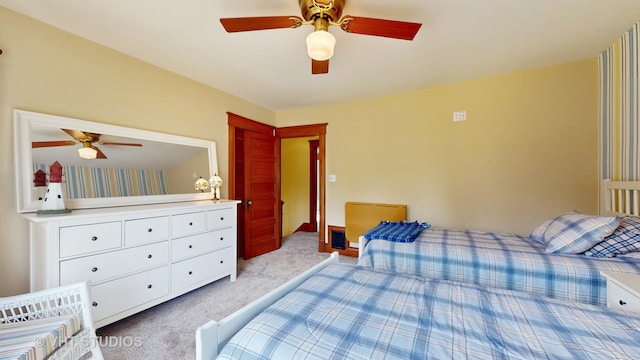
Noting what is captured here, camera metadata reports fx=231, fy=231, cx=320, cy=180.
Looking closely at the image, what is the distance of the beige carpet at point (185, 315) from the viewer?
1.66 m

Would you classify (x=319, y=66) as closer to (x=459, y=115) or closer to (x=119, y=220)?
(x=119, y=220)

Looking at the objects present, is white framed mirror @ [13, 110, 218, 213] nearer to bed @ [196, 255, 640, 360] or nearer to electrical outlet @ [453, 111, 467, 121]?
bed @ [196, 255, 640, 360]

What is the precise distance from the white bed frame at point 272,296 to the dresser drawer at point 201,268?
1.53m

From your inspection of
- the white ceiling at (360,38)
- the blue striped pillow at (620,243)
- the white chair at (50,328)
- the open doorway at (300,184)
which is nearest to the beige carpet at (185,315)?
the white chair at (50,328)

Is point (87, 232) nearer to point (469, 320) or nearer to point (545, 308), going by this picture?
point (469, 320)

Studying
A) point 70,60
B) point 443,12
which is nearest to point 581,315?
point 443,12

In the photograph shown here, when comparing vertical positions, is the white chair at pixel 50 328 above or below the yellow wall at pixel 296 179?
below

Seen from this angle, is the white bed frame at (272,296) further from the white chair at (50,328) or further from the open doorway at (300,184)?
the open doorway at (300,184)

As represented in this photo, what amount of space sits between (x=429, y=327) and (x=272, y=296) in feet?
2.27

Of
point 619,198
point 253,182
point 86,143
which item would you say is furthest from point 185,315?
point 619,198

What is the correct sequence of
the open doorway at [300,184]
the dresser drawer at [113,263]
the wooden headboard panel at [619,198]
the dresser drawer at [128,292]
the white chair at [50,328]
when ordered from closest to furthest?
the white chair at [50,328], the dresser drawer at [113,263], the dresser drawer at [128,292], the wooden headboard panel at [619,198], the open doorway at [300,184]

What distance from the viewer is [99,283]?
173 centimetres

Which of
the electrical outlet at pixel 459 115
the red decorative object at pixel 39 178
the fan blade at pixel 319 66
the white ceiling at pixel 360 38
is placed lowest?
the red decorative object at pixel 39 178

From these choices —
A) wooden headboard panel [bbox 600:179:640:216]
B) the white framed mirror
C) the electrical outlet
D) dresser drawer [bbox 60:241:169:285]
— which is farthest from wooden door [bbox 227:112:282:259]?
wooden headboard panel [bbox 600:179:640:216]
